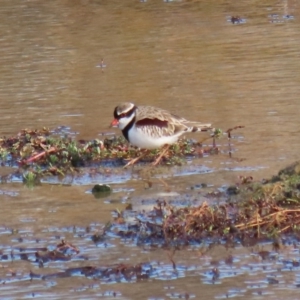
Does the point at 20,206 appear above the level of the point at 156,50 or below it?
below

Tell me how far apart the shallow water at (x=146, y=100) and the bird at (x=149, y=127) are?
0.30m

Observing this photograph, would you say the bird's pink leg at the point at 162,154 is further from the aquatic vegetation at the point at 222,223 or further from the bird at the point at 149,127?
the aquatic vegetation at the point at 222,223

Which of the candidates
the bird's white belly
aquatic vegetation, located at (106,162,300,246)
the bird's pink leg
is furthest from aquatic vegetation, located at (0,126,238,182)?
aquatic vegetation, located at (106,162,300,246)

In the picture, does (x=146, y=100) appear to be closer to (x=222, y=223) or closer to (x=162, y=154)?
(x=162, y=154)

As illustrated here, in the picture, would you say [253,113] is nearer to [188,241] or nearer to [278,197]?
[278,197]

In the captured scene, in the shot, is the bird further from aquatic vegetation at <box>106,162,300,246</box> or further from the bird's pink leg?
aquatic vegetation at <box>106,162,300,246</box>

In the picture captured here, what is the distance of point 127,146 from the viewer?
10422mm

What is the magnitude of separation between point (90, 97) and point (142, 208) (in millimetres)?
4486

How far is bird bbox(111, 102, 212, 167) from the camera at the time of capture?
9891 mm

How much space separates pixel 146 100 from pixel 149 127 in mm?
2574

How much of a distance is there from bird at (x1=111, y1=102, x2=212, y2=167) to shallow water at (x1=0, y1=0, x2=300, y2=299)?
0.97 ft

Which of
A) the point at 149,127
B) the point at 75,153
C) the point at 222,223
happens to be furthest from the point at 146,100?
the point at 222,223

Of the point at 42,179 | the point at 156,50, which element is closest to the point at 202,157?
the point at 42,179

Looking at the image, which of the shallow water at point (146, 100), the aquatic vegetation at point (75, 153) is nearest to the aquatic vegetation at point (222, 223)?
the shallow water at point (146, 100)
